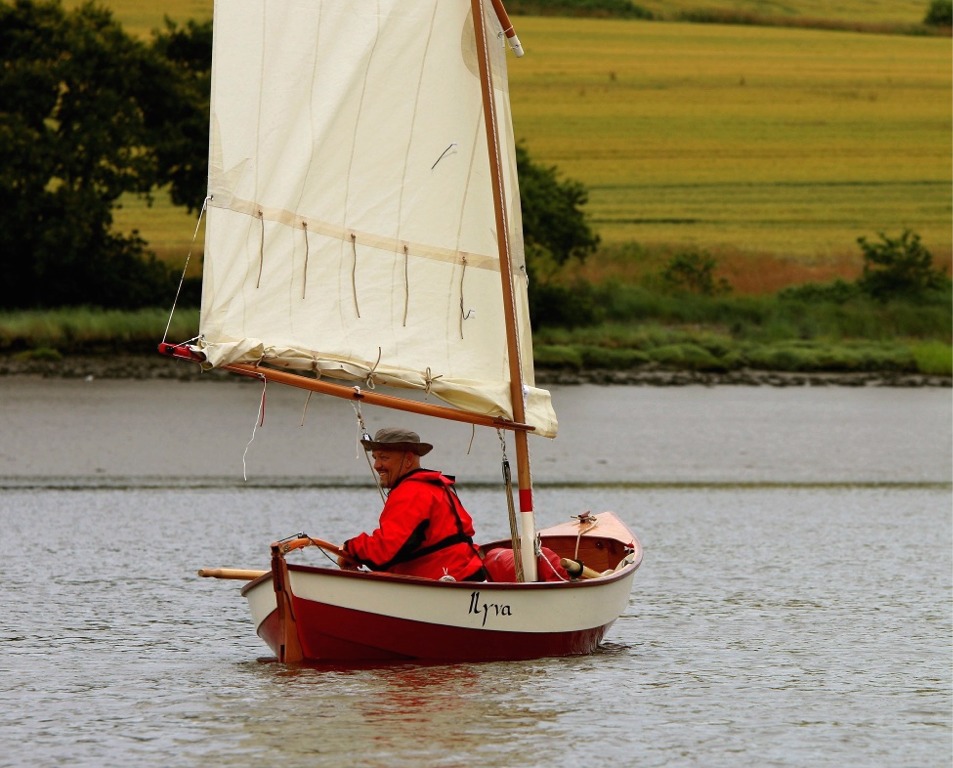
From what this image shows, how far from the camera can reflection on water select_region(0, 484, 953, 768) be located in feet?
36.1

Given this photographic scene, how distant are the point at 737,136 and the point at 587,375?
1227 inches

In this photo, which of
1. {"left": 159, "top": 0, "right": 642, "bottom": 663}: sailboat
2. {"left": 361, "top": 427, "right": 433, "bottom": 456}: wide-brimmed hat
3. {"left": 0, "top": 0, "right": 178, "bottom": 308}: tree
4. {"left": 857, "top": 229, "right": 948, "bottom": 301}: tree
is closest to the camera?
{"left": 361, "top": 427, "right": 433, "bottom": 456}: wide-brimmed hat

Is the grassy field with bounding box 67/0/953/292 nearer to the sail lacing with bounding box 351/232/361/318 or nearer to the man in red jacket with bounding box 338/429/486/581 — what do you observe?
the sail lacing with bounding box 351/232/361/318

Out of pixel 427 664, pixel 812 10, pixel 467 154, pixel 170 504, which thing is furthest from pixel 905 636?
pixel 812 10

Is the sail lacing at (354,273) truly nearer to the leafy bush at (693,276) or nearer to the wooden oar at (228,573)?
the wooden oar at (228,573)

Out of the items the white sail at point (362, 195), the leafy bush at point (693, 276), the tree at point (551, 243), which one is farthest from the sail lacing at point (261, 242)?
the leafy bush at point (693, 276)

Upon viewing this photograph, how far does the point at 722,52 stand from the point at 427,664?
232 feet

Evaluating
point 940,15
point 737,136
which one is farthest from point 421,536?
point 940,15

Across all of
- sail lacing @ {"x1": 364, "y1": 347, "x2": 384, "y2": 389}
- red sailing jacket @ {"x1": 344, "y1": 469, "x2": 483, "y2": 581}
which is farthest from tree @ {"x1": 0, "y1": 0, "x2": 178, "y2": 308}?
A: red sailing jacket @ {"x1": 344, "y1": 469, "x2": 483, "y2": 581}

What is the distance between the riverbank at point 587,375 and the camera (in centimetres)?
4119

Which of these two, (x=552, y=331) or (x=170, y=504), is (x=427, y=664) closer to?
(x=170, y=504)

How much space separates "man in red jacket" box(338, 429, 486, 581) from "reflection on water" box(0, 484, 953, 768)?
2.76ft

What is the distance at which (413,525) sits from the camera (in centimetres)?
1236

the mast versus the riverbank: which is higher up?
the mast
